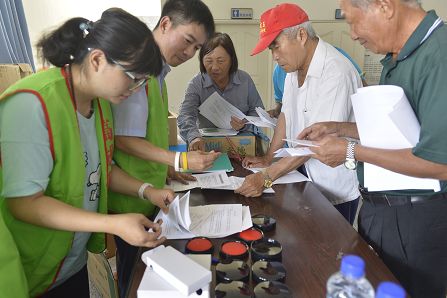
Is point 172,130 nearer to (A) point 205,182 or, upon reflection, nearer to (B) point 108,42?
(A) point 205,182

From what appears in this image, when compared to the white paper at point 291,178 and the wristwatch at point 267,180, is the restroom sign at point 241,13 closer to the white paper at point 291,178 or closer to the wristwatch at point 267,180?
the white paper at point 291,178

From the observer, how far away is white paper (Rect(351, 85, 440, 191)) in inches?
36.9

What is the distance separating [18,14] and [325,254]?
3256mm

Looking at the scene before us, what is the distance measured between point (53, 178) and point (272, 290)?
60 cm

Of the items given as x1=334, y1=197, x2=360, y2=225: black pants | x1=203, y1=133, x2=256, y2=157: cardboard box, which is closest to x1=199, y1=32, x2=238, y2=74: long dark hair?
x1=203, y1=133, x2=256, y2=157: cardboard box

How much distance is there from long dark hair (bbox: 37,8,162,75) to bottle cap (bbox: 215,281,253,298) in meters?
0.57

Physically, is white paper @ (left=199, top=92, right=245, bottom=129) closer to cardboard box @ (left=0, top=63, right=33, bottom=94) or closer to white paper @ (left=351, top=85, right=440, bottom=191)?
white paper @ (left=351, top=85, right=440, bottom=191)

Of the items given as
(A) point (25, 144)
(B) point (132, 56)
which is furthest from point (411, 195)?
(A) point (25, 144)

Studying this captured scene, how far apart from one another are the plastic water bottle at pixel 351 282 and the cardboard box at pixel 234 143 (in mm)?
1304

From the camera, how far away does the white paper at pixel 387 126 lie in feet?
3.08

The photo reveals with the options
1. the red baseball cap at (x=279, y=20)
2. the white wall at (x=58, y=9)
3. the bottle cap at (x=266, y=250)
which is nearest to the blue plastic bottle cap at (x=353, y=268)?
the bottle cap at (x=266, y=250)

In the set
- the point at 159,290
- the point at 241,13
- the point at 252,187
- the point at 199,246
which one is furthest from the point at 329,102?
the point at 241,13

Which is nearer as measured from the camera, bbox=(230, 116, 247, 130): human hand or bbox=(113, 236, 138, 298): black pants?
bbox=(113, 236, 138, 298): black pants

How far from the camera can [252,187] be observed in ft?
4.55
